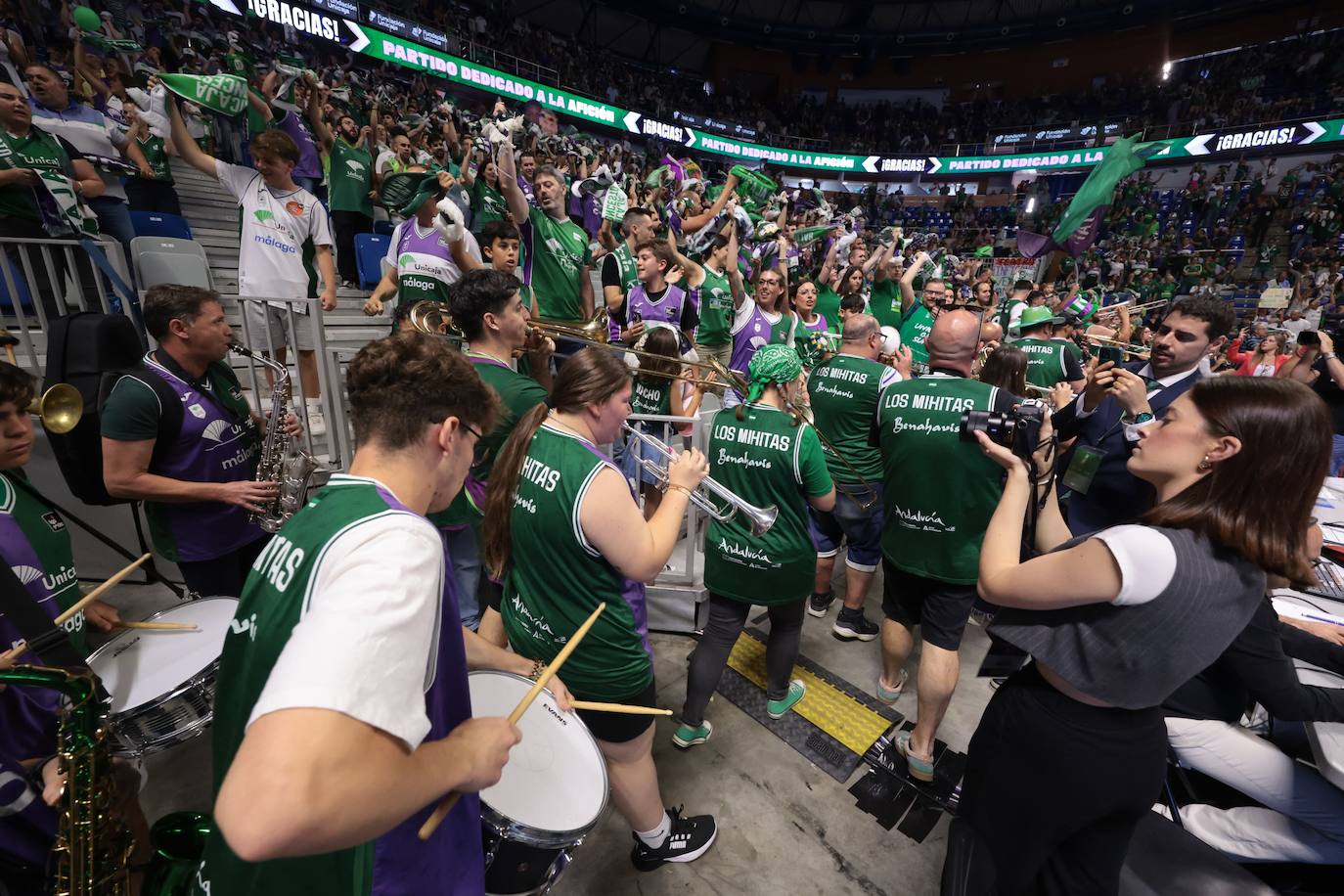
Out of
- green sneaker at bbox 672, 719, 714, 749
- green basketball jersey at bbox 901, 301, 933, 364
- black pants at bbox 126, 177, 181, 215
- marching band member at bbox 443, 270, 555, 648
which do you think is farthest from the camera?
green basketball jersey at bbox 901, 301, 933, 364

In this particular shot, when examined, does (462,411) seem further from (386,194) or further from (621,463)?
(386,194)

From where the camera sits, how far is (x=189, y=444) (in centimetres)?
Result: 259

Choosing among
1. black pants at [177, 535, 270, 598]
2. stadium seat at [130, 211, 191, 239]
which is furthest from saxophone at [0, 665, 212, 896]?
stadium seat at [130, 211, 191, 239]

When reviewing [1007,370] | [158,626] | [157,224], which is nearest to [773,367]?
[1007,370]

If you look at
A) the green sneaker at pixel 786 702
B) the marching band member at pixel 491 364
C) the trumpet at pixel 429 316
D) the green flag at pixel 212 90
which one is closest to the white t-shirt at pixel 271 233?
the green flag at pixel 212 90

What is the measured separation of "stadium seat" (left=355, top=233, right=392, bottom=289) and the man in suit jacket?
7217 mm

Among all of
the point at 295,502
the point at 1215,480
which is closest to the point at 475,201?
the point at 295,502

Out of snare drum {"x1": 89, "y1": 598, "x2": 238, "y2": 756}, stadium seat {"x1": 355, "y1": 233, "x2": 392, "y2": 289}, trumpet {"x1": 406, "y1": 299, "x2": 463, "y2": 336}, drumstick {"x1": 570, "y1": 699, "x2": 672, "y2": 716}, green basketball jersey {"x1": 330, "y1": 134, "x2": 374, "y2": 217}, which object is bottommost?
snare drum {"x1": 89, "y1": 598, "x2": 238, "y2": 756}

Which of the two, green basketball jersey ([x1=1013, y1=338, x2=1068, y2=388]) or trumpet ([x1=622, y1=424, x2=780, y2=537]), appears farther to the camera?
green basketball jersey ([x1=1013, y1=338, x2=1068, y2=388])

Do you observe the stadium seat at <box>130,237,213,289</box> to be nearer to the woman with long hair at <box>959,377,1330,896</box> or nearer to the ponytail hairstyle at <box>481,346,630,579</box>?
the ponytail hairstyle at <box>481,346,630,579</box>

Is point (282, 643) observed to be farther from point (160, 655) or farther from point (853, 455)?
point (853, 455)

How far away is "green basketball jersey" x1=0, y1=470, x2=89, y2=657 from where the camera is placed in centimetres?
173

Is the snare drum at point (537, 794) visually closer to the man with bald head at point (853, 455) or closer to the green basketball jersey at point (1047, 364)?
the man with bald head at point (853, 455)

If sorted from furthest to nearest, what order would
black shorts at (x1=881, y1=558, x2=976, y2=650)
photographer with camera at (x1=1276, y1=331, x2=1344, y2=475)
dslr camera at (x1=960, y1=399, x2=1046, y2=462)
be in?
1. photographer with camera at (x1=1276, y1=331, x2=1344, y2=475)
2. black shorts at (x1=881, y1=558, x2=976, y2=650)
3. dslr camera at (x1=960, y1=399, x2=1046, y2=462)
